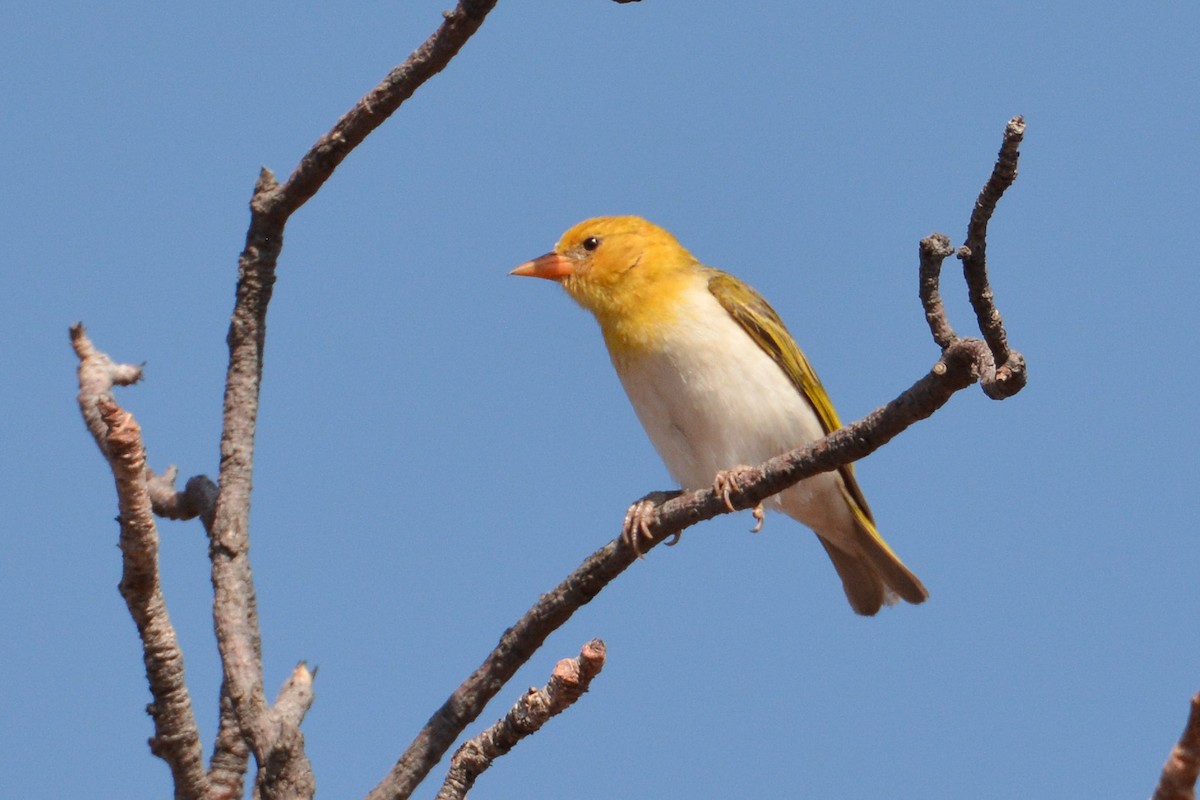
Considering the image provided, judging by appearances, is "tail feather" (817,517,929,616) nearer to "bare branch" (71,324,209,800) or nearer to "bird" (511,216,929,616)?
"bird" (511,216,929,616)

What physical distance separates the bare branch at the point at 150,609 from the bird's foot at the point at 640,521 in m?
1.32

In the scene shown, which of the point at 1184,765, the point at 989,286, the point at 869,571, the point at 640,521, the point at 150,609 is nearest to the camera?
the point at 1184,765

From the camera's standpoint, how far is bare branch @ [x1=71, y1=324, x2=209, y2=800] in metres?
3.17

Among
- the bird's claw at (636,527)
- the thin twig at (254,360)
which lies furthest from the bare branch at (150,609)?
the bird's claw at (636,527)

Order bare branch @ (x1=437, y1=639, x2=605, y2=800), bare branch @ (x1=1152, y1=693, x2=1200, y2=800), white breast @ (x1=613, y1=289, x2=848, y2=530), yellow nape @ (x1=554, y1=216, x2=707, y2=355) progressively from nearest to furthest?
bare branch @ (x1=1152, y1=693, x2=1200, y2=800)
bare branch @ (x1=437, y1=639, x2=605, y2=800)
white breast @ (x1=613, y1=289, x2=848, y2=530)
yellow nape @ (x1=554, y1=216, x2=707, y2=355)

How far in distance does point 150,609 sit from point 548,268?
398 cm

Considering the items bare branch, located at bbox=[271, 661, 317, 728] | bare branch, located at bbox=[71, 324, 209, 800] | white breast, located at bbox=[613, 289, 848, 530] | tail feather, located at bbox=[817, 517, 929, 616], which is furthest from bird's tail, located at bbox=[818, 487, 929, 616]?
bare branch, located at bbox=[71, 324, 209, 800]

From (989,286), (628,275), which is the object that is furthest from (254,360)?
(628,275)

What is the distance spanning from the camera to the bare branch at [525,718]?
3.48 metres

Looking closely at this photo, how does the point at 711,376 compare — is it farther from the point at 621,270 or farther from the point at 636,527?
the point at 636,527

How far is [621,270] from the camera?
22.2 feet

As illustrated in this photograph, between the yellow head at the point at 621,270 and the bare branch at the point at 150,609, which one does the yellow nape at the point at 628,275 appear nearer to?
the yellow head at the point at 621,270

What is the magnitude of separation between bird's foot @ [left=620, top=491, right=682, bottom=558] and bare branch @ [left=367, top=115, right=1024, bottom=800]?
11mm

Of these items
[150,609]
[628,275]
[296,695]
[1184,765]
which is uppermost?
[628,275]
